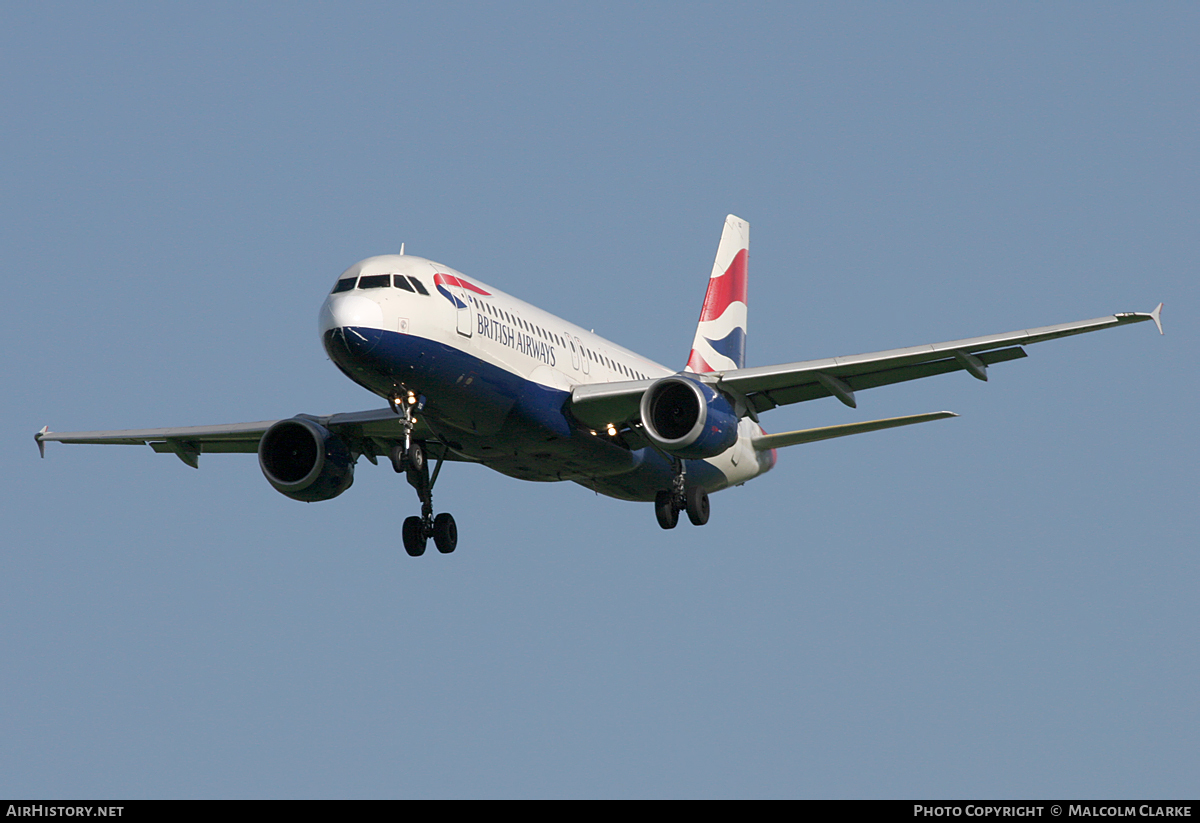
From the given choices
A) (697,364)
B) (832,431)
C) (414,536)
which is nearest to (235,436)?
(414,536)

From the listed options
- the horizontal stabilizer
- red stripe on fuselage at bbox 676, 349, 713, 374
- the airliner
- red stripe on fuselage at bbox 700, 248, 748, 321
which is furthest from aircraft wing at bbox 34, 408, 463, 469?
red stripe on fuselage at bbox 700, 248, 748, 321

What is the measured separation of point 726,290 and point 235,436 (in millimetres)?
15733

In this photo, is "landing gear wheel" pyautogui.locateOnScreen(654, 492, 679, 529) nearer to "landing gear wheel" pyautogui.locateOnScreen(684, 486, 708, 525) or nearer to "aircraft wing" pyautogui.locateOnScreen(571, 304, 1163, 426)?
"landing gear wheel" pyautogui.locateOnScreen(684, 486, 708, 525)

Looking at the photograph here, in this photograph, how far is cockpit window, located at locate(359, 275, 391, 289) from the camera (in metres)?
29.2

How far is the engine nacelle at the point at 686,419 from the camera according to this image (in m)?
31.6

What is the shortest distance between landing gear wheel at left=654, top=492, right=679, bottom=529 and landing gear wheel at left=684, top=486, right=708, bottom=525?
0.35 meters

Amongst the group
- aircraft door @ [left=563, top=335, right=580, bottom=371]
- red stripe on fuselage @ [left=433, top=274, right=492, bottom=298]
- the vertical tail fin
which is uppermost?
the vertical tail fin

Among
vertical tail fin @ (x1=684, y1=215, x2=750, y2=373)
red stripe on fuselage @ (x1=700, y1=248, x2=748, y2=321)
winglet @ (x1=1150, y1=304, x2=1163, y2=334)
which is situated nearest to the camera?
winglet @ (x1=1150, y1=304, x2=1163, y2=334)

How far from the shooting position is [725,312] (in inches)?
1757

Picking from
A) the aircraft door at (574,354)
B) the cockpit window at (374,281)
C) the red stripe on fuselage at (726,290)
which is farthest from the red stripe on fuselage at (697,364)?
the cockpit window at (374,281)

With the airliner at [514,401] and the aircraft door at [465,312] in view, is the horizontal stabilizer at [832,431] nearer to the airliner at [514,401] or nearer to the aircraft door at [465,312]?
the airliner at [514,401]

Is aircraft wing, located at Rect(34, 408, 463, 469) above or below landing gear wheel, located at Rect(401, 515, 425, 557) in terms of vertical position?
above
